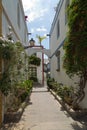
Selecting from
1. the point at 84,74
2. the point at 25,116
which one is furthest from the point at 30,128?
the point at 84,74

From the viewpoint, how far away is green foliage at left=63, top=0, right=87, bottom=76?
8.40 metres

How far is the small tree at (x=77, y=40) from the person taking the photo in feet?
27.6

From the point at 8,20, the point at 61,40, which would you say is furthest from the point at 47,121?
the point at 61,40

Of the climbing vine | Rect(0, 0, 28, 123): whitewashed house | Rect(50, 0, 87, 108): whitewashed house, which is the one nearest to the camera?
the climbing vine

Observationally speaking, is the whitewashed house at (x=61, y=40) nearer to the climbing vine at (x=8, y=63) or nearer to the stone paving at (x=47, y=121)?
the stone paving at (x=47, y=121)

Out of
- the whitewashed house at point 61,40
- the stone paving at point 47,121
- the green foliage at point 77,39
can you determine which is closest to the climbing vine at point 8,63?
the stone paving at point 47,121

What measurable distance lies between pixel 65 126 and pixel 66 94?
4.25 metres

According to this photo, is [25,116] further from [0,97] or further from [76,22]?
[76,22]

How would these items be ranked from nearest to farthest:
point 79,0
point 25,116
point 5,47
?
point 5,47, point 79,0, point 25,116

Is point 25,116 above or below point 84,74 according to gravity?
below

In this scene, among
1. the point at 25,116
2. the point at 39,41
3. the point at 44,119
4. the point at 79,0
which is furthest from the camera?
the point at 39,41

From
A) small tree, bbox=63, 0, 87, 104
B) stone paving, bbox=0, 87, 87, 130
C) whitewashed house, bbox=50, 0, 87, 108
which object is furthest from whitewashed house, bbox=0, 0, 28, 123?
whitewashed house, bbox=50, 0, 87, 108

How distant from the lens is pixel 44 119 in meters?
9.43

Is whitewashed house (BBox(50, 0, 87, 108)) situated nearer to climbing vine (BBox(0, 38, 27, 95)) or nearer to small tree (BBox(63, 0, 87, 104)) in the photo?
small tree (BBox(63, 0, 87, 104))
